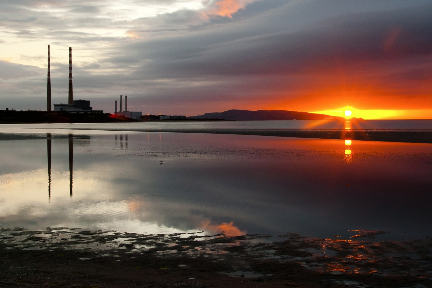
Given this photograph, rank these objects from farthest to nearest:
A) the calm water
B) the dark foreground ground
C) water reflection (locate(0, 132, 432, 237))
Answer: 1. water reflection (locate(0, 132, 432, 237))
2. the calm water
3. the dark foreground ground

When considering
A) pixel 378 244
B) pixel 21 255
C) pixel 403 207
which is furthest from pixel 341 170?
pixel 21 255

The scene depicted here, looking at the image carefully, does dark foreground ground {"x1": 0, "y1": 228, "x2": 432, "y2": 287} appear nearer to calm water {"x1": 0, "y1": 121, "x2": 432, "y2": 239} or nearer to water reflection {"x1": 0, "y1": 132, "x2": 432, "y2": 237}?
calm water {"x1": 0, "y1": 121, "x2": 432, "y2": 239}

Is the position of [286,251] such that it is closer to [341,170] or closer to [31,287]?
[31,287]

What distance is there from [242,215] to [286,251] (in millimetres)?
4343

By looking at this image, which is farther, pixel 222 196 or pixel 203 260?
pixel 222 196

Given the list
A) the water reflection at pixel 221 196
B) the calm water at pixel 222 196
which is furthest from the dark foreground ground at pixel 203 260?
the water reflection at pixel 221 196

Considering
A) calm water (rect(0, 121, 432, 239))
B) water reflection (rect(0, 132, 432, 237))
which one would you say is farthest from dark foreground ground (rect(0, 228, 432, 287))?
water reflection (rect(0, 132, 432, 237))

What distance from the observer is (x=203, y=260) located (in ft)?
30.5

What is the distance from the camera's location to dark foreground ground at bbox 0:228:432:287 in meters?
7.89

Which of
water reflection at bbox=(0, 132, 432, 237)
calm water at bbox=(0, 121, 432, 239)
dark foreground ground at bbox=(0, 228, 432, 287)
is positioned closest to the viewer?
dark foreground ground at bbox=(0, 228, 432, 287)

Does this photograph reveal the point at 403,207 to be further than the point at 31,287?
Yes

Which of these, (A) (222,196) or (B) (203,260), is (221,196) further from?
(B) (203,260)

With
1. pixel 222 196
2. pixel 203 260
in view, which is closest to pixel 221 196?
pixel 222 196

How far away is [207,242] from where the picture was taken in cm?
1081
